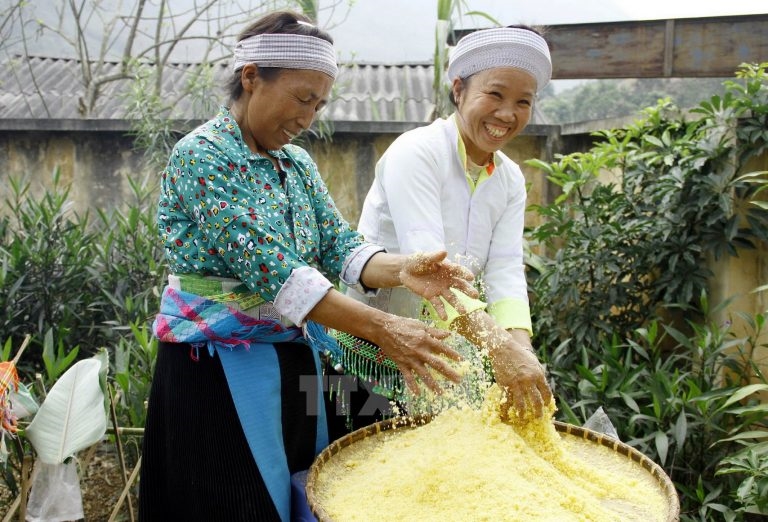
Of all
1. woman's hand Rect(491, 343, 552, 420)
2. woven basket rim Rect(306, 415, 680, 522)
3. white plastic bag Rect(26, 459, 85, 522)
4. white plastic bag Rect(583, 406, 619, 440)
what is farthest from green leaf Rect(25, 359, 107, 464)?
white plastic bag Rect(583, 406, 619, 440)

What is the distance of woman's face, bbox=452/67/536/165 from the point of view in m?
1.92

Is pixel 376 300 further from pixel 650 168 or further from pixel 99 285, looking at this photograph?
pixel 99 285

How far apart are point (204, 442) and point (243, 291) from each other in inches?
13.5

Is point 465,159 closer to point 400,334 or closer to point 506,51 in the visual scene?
point 506,51

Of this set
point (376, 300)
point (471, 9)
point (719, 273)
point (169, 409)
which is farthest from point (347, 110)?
point (169, 409)

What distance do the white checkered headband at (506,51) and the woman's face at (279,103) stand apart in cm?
45

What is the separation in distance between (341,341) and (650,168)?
6.97 ft

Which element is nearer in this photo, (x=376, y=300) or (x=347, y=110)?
(x=376, y=300)

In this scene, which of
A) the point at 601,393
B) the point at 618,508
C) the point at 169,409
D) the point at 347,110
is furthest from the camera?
the point at 347,110

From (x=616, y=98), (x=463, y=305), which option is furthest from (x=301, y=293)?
(x=616, y=98)

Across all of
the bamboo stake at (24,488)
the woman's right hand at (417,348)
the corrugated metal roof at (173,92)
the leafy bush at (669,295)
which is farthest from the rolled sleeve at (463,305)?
the corrugated metal roof at (173,92)

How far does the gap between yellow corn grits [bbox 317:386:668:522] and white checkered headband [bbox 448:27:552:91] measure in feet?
2.74

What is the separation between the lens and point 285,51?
1.63 meters

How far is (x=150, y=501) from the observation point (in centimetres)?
176
